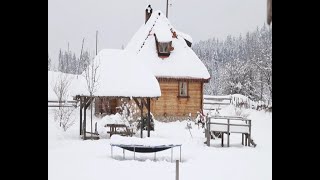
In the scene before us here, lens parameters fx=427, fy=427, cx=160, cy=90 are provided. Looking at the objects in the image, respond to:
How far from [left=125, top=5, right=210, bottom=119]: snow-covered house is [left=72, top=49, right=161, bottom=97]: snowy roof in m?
2.54

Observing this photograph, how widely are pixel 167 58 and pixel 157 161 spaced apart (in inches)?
309

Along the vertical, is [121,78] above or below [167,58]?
below

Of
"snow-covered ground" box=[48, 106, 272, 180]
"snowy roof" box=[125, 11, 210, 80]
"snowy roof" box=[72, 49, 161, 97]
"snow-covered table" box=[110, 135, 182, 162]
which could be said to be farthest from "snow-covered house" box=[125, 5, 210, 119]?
"snow-covered table" box=[110, 135, 182, 162]

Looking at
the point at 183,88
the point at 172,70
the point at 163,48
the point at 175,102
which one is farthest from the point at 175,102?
the point at 163,48

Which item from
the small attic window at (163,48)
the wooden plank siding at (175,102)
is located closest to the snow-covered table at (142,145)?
the wooden plank siding at (175,102)

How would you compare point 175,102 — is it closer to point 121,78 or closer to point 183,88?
point 183,88

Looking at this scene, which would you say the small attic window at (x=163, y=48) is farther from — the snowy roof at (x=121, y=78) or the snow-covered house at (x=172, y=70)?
the snowy roof at (x=121, y=78)

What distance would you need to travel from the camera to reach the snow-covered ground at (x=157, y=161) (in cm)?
779

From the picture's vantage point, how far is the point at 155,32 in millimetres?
16344

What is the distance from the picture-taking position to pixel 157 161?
8906 millimetres
